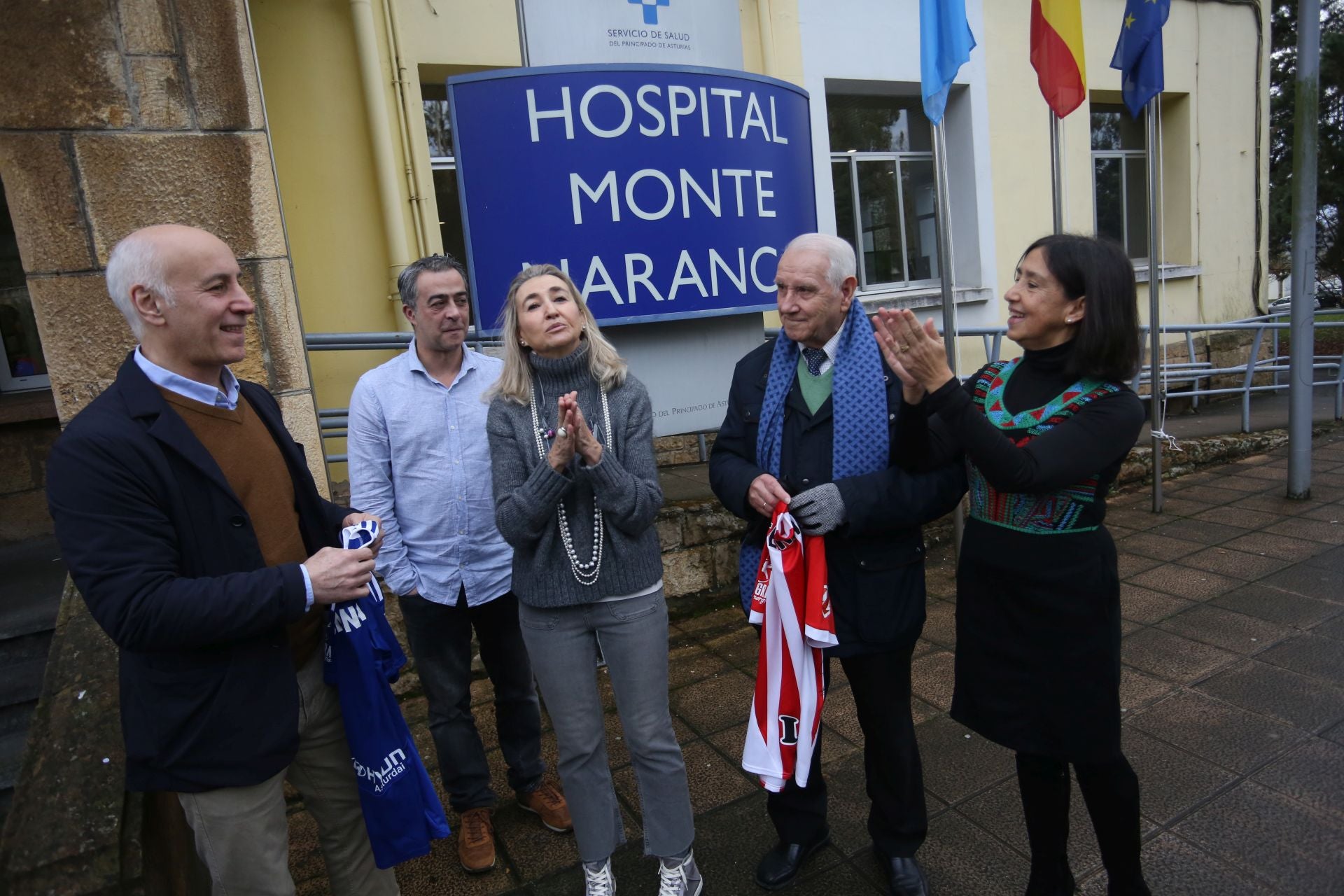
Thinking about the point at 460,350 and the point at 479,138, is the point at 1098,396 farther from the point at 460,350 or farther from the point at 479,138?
the point at 479,138

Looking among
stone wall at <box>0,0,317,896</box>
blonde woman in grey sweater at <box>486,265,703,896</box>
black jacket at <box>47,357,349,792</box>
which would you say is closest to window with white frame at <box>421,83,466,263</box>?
stone wall at <box>0,0,317,896</box>

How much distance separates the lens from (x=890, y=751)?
2.24 m

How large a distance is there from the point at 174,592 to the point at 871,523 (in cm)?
159

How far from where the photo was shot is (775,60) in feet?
21.2

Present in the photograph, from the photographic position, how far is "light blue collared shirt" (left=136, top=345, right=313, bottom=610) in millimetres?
1714

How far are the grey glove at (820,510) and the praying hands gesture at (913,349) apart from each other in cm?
37

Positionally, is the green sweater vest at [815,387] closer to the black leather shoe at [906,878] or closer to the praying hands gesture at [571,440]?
the praying hands gesture at [571,440]

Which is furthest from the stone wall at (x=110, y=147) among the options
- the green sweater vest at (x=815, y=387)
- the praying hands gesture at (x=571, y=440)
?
the green sweater vest at (x=815, y=387)

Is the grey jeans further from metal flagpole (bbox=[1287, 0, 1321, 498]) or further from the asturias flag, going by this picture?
metal flagpole (bbox=[1287, 0, 1321, 498])

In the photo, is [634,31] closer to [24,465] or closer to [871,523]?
[871,523]

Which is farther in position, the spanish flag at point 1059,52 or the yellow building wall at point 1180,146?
the yellow building wall at point 1180,146

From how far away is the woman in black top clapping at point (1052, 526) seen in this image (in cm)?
188

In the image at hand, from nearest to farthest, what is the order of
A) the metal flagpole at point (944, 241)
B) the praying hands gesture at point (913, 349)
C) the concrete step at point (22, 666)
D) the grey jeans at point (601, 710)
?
the praying hands gesture at point (913, 349) < the grey jeans at point (601, 710) < the concrete step at point (22, 666) < the metal flagpole at point (944, 241)

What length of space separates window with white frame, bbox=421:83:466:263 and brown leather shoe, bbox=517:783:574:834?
13.1 feet
